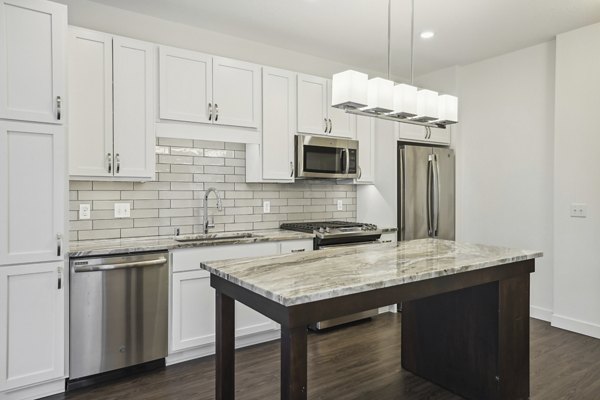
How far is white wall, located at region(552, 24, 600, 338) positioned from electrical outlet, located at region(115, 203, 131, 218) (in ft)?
12.5

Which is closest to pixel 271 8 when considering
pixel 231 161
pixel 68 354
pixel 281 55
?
pixel 281 55

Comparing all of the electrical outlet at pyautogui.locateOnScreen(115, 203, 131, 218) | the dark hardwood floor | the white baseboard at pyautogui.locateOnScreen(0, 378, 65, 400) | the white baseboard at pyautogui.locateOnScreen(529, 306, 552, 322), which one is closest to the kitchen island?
the dark hardwood floor

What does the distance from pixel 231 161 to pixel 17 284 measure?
6.34ft

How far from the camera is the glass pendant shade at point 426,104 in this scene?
2.54m

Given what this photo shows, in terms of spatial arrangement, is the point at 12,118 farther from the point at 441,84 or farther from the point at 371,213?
the point at 441,84

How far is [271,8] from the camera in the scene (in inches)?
122

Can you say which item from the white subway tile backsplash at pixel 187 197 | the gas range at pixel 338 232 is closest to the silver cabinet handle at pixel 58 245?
the white subway tile backsplash at pixel 187 197

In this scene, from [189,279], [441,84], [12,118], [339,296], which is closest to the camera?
Result: [339,296]

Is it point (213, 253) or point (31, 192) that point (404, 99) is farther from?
point (31, 192)

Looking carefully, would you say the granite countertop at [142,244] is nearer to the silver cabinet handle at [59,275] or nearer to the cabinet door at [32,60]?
the silver cabinet handle at [59,275]

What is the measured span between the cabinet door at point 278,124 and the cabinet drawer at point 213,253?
698mm

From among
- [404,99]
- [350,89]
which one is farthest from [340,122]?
[350,89]

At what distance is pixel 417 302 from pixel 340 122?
207cm

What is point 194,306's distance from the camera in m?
2.96
